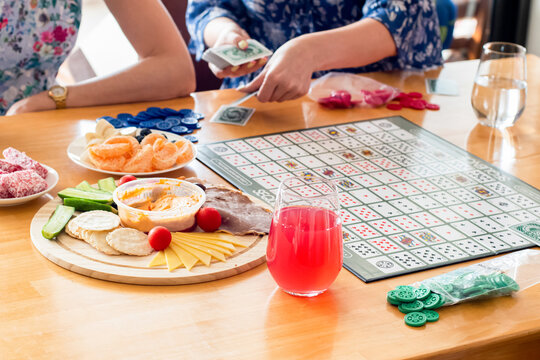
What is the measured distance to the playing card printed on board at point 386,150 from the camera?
145cm

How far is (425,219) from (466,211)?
0.32 ft

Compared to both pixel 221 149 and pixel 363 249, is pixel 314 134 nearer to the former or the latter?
pixel 221 149

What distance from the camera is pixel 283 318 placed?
865mm

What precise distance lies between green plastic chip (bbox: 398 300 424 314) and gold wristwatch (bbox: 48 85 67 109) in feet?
3.58

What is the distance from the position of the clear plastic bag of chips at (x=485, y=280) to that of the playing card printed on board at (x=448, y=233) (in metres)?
0.09

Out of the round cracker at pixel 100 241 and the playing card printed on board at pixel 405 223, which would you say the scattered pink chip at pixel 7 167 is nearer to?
the round cracker at pixel 100 241

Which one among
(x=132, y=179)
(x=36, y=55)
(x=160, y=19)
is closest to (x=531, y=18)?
(x=160, y=19)

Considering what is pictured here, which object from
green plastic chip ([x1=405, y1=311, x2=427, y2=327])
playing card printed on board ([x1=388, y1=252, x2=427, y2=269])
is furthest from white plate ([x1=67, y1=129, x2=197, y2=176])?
green plastic chip ([x1=405, y1=311, x2=427, y2=327])

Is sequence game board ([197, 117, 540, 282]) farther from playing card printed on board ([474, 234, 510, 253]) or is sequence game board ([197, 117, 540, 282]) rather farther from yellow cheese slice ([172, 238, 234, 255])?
yellow cheese slice ([172, 238, 234, 255])

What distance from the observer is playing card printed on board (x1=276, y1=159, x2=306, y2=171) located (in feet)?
4.42

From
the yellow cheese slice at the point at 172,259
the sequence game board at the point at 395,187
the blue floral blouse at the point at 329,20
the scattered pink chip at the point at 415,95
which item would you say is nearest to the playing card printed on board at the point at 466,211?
the sequence game board at the point at 395,187

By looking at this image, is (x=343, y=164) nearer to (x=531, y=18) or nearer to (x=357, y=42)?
(x=357, y=42)

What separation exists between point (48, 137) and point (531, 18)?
336cm

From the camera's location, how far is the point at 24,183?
112 cm
